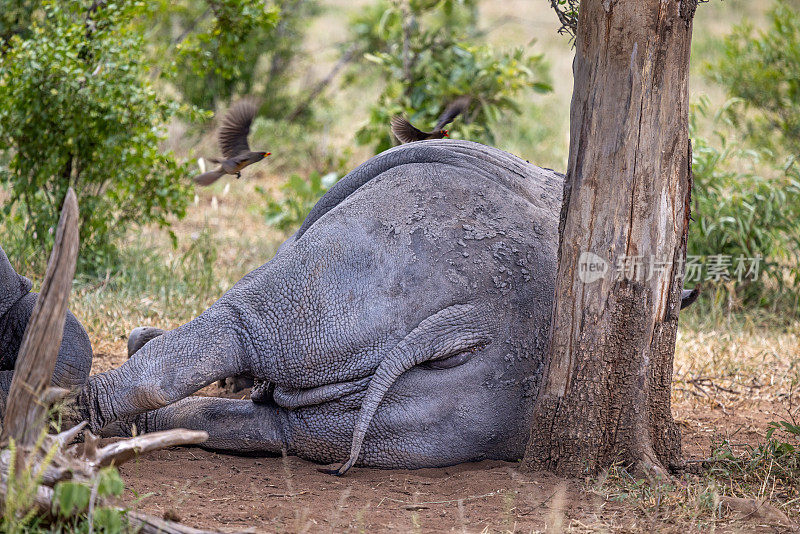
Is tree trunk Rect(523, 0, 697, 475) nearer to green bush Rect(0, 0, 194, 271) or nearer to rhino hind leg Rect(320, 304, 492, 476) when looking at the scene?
rhino hind leg Rect(320, 304, 492, 476)

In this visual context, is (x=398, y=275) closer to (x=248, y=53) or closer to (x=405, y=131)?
(x=405, y=131)

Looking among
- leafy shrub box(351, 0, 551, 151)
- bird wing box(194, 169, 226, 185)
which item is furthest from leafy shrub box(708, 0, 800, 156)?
bird wing box(194, 169, 226, 185)

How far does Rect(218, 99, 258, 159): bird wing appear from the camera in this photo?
434 centimetres

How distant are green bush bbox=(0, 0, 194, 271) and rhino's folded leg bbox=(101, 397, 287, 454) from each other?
2.09 m

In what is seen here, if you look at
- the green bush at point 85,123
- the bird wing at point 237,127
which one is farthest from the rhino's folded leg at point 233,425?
the green bush at point 85,123

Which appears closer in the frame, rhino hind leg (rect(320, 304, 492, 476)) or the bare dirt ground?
the bare dirt ground

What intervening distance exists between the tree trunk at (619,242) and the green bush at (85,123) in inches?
117

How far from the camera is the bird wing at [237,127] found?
434cm

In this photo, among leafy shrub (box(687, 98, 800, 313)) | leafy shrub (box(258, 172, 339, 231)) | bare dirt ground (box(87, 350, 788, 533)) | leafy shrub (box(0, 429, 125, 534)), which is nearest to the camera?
leafy shrub (box(0, 429, 125, 534))

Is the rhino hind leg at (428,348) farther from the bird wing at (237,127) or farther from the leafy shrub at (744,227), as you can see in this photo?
the leafy shrub at (744,227)

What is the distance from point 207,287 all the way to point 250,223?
7.08ft

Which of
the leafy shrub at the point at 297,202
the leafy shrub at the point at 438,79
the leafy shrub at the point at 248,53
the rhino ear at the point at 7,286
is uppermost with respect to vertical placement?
the leafy shrub at the point at 248,53

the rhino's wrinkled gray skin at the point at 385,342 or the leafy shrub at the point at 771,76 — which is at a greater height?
the leafy shrub at the point at 771,76

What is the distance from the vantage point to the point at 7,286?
3.23 metres
